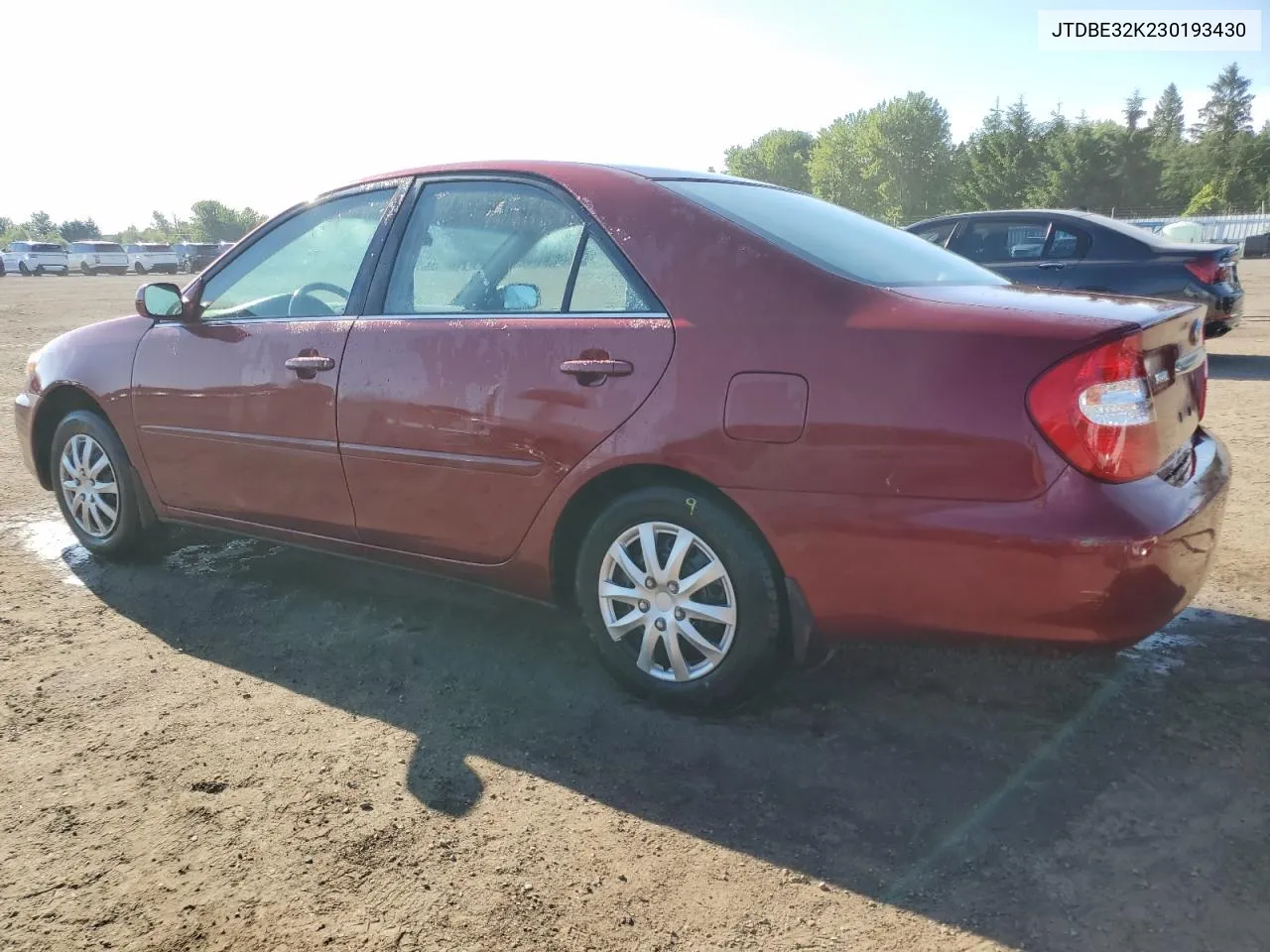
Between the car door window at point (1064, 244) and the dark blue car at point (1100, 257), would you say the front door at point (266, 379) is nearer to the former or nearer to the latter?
the dark blue car at point (1100, 257)

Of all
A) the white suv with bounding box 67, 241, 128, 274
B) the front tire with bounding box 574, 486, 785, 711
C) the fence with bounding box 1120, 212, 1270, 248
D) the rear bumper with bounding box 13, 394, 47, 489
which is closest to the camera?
the front tire with bounding box 574, 486, 785, 711

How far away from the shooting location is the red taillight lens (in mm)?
2275

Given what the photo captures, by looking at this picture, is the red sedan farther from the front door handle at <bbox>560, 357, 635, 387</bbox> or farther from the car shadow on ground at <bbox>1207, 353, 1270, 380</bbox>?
the car shadow on ground at <bbox>1207, 353, 1270, 380</bbox>

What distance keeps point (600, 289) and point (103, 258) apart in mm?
59923

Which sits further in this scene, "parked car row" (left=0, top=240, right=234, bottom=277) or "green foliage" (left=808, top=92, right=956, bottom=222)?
"green foliage" (left=808, top=92, right=956, bottom=222)

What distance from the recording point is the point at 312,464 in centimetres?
355

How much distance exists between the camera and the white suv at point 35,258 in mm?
51062

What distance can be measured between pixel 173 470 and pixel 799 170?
128246 mm

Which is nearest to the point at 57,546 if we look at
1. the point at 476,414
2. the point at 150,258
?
the point at 476,414

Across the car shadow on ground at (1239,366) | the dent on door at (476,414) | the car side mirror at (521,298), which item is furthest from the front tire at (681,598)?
the car shadow on ground at (1239,366)

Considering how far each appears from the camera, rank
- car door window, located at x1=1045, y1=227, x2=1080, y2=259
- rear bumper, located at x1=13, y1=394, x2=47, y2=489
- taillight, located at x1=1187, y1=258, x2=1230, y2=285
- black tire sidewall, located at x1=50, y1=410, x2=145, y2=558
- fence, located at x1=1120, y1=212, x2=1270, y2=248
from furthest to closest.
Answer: fence, located at x1=1120, y1=212, x2=1270, y2=248
car door window, located at x1=1045, y1=227, x2=1080, y2=259
taillight, located at x1=1187, y1=258, x2=1230, y2=285
rear bumper, located at x1=13, y1=394, x2=47, y2=489
black tire sidewall, located at x1=50, y1=410, x2=145, y2=558

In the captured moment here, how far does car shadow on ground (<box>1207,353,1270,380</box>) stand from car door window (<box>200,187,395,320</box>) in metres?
7.92

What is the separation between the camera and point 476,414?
3080 millimetres

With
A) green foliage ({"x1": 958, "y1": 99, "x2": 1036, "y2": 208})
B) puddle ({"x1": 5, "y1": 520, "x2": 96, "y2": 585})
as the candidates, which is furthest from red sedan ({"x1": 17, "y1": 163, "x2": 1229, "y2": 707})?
green foliage ({"x1": 958, "y1": 99, "x2": 1036, "y2": 208})
